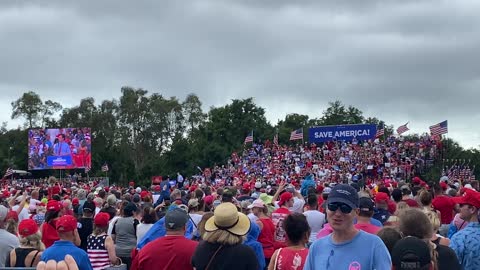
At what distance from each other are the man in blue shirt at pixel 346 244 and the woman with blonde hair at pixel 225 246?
0.97 meters

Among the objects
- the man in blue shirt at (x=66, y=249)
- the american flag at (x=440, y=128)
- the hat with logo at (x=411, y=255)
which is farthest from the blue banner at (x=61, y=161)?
the hat with logo at (x=411, y=255)

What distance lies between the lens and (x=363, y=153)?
138 ft

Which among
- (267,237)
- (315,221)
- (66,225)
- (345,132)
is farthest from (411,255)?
(345,132)

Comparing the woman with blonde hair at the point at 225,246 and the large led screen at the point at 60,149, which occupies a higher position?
the large led screen at the point at 60,149

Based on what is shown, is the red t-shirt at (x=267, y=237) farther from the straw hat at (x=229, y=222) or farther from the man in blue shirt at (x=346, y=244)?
the man in blue shirt at (x=346, y=244)

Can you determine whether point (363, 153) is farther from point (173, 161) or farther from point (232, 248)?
point (232, 248)

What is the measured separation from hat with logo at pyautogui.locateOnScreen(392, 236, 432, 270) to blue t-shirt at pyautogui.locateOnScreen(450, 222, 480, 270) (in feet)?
7.85

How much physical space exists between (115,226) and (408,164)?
2779 centimetres

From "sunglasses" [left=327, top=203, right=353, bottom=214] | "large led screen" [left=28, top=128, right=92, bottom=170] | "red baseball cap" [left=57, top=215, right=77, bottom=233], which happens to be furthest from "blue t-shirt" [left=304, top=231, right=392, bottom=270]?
"large led screen" [left=28, top=128, right=92, bottom=170]

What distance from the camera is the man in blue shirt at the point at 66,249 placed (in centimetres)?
642

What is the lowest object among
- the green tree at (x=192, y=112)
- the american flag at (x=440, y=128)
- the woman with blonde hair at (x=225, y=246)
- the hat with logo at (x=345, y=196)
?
the woman with blonde hair at (x=225, y=246)

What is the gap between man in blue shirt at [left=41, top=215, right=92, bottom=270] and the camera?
6.42 metres

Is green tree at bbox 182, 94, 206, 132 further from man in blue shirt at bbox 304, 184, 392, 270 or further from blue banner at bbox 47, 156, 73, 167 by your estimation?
man in blue shirt at bbox 304, 184, 392, 270

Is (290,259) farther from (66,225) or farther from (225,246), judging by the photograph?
(66,225)
